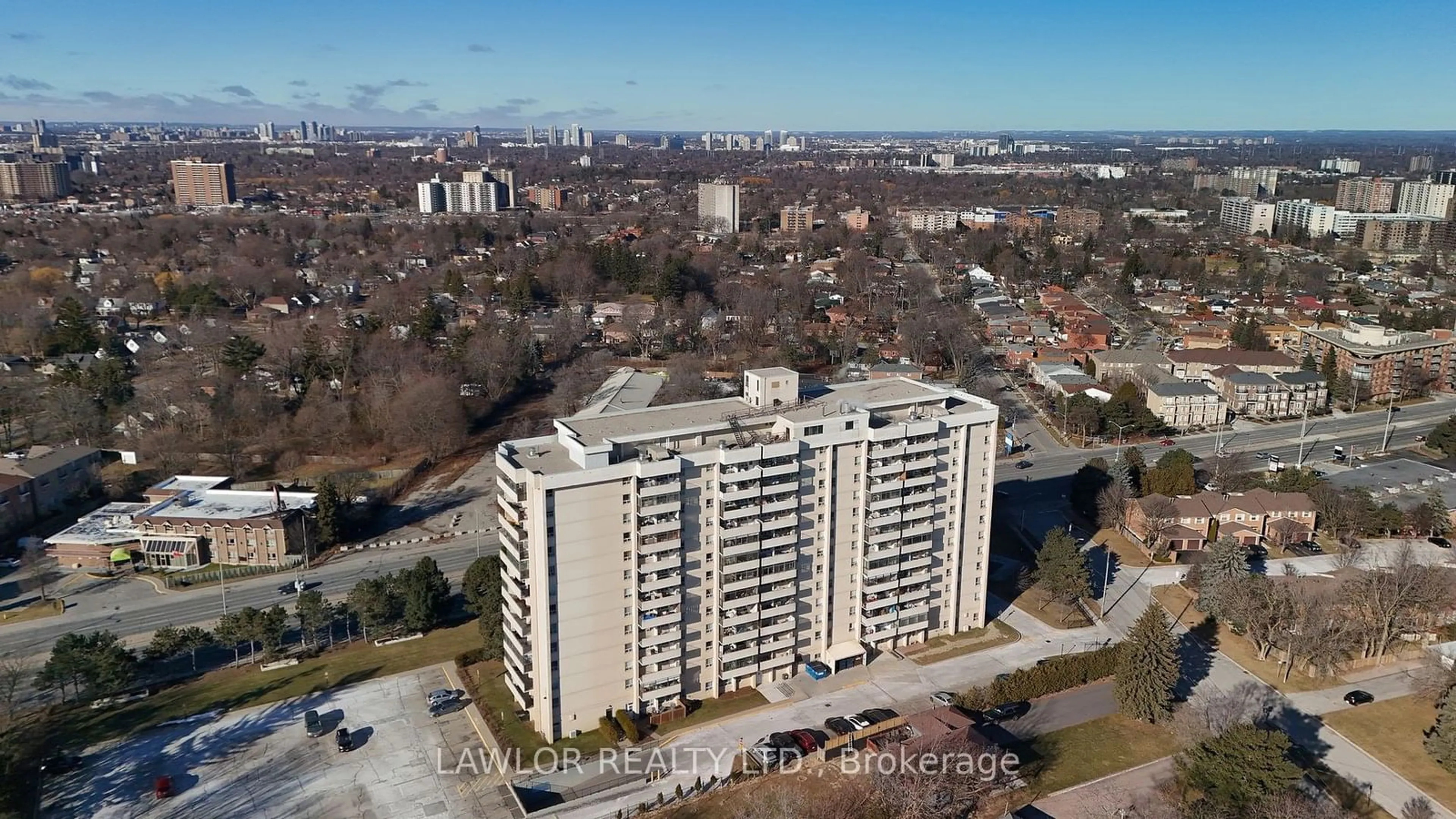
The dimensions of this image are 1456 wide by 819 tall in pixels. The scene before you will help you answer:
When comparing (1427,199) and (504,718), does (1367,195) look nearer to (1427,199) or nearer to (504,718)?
(1427,199)

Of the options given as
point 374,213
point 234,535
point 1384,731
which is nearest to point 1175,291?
point 1384,731

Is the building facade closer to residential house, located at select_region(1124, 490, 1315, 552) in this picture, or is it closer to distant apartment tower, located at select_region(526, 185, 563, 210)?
residential house, located at select_region(1124, 490, 1315, 552)

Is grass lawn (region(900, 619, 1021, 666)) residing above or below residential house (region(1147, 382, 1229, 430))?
below

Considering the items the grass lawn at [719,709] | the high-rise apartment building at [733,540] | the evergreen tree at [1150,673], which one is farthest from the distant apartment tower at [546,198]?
the evergreen tree at [1150,673]

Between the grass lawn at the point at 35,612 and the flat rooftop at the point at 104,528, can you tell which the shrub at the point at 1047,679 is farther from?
the flat rooftop at the point at 104,528

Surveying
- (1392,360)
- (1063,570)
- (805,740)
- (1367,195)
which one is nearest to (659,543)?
(805,740)

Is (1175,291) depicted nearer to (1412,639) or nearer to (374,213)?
(1412,639)

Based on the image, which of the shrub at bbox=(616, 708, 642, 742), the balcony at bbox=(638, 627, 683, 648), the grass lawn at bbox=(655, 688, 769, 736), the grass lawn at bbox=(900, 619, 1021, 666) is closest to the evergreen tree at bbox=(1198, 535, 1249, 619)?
the grass lawn at bbox=(900, 619, 1021, 666)
